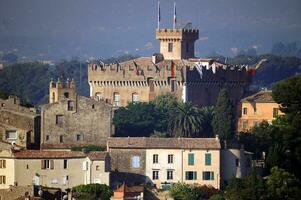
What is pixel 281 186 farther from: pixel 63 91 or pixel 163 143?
pixel 63 91

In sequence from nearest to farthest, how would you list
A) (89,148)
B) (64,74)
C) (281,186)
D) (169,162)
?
(281,186) < (169,162) < (89,148) < (64,74)

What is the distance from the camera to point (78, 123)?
8050cm

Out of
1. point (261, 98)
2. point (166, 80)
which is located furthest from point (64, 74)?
point (261, 98)

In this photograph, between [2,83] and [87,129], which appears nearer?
[87,129]

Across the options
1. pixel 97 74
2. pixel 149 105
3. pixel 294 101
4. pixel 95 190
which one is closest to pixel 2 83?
pixel 97 74

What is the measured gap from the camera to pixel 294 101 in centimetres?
8381

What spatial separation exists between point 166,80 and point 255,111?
4.77 meters

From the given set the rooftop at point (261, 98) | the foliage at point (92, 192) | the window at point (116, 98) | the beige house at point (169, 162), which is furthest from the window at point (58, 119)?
the rooftop at point (261, 98)

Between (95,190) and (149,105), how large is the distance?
61.0 ft

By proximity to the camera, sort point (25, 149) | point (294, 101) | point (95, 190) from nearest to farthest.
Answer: point (95, 190) < point (25, 149) < point (294, 101)

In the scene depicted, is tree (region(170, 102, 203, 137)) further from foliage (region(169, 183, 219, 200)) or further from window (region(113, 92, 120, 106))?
window (region(113, 92, 120, 106))

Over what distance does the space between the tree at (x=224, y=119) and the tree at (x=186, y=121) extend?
2.68 feet

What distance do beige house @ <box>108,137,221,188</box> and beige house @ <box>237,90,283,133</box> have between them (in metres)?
19.2

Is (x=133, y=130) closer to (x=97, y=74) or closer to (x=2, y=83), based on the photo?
(x=97, y=74)
